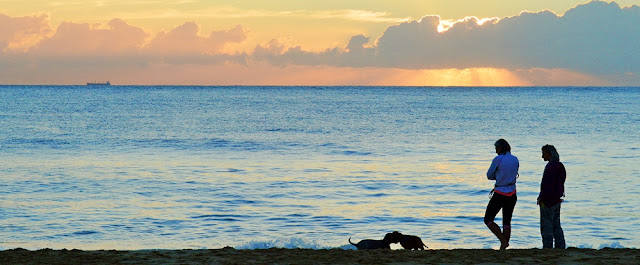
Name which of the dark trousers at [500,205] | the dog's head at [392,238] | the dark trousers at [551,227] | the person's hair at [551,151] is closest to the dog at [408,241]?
the dog's head at [392,238]

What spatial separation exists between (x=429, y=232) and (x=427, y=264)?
5625 mm

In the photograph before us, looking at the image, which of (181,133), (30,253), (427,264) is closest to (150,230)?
(30,253)

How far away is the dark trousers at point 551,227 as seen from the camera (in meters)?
11.4

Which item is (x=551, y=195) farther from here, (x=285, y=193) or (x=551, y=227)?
(x=285, y=193)

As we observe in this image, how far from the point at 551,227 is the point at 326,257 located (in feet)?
11.1

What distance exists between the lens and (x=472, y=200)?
19.8 m

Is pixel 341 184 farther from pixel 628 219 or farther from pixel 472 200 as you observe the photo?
pixel 628 219

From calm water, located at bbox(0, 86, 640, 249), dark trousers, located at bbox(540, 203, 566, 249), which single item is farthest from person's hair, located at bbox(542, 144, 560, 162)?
calm water, located at bbox(0, 86, 640, 249)

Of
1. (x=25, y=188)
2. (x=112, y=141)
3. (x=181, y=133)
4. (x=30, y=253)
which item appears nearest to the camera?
(x=30, y=253)

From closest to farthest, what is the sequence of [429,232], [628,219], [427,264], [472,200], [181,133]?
1. [427,264]
2. [429,232]
3. [628,219]
4. [472,200]
5. [181,133]

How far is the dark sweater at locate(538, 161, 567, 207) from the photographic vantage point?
11078 mm

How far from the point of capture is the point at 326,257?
34.8ft

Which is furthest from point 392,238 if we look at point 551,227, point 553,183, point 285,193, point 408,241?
point 285,193

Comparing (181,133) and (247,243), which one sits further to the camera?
(181,133)
